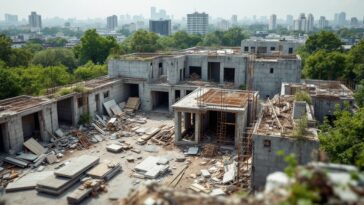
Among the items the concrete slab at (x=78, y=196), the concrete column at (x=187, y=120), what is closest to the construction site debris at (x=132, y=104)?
the concrete column at (x=187, y=120)

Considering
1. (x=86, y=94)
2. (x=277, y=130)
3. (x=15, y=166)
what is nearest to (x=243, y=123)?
(x=277, y=130)

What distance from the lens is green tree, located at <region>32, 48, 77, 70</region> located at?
182 ft

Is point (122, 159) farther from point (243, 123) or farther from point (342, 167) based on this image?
point (342, 167)

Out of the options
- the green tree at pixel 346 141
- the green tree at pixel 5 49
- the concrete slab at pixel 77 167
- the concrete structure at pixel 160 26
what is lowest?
the concrete slab at pixel 77 167

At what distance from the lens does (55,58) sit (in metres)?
56.0

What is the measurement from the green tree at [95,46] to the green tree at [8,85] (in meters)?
24.1

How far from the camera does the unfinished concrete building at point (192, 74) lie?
3281cm

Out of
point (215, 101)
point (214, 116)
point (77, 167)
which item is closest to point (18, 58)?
point (214, 116)

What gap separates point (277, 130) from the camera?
17.9 meters

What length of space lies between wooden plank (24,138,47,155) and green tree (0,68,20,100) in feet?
20.3

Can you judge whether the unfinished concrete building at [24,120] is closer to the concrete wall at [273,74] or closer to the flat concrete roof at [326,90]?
the flat concrete roof at [326,90]

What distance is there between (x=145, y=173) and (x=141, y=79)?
15879mm

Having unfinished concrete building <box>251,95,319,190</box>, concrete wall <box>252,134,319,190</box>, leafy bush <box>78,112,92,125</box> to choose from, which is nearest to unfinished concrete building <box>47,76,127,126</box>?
leafy bush <box>78,112,92,125</box>

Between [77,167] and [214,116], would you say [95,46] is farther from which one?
[77,167]
